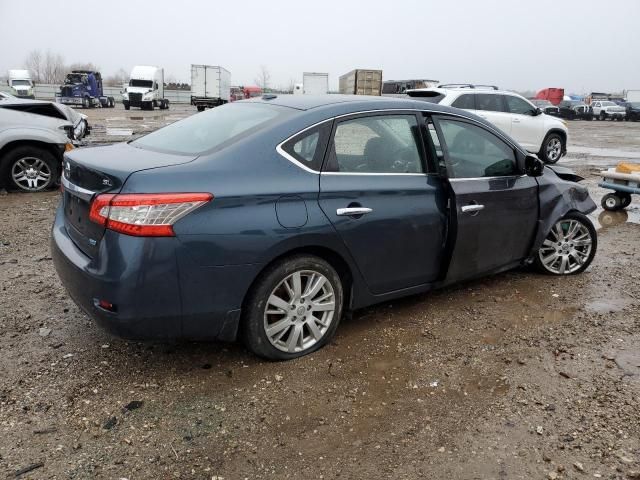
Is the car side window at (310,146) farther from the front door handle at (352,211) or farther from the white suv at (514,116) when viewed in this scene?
the white suv at (514,116)

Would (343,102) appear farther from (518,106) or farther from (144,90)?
(144,90)

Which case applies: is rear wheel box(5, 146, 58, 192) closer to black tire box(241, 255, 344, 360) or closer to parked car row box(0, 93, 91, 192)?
parked car row box(0, 93, 91, 192)

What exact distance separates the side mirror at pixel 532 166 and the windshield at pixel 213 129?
84.6 inches

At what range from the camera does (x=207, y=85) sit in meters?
42.9

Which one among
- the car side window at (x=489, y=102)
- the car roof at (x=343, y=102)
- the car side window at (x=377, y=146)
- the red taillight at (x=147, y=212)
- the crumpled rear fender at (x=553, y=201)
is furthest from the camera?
the car side window at (x=489, y=102)

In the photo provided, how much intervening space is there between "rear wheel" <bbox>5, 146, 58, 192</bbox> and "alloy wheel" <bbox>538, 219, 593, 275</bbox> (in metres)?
7.27

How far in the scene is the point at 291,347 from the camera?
10.9 ft

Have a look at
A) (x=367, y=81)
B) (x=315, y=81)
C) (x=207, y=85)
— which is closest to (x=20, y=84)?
(x=207, y=85)

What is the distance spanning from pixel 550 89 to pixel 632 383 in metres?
63.5

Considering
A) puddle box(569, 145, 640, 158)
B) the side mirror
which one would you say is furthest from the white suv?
the side mirror

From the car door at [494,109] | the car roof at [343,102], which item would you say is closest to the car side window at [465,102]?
the car door at [494,109]

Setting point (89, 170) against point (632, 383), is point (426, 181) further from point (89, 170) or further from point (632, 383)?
point (89, 170)

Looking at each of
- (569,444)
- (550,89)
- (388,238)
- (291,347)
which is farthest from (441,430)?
(550,89)

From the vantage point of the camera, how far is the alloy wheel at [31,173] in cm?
817
